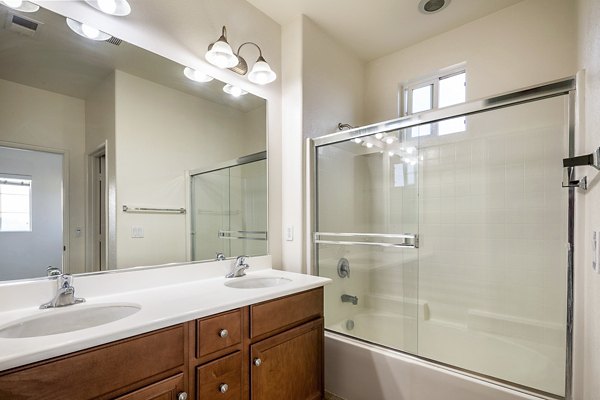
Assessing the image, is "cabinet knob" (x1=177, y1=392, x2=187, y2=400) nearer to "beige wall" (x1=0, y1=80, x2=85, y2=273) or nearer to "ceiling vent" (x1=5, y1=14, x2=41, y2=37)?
"beige wall" (x1=0, y1=80, x2=85, y2=273)

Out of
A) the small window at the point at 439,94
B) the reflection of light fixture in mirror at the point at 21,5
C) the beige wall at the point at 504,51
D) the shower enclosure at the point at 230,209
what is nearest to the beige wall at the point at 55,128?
the reflection of light fixture in mirror at the point at 21,5

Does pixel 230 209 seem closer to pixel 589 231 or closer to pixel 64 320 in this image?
pixel 64 320

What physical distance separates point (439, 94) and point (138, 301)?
2742 millimetres

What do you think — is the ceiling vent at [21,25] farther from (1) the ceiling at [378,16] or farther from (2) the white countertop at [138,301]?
(1) the ceiling at [378,16]

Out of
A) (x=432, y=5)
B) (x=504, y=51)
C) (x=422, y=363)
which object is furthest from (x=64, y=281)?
(x=504, y=51)

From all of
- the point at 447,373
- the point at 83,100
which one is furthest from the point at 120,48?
the point at 447,373

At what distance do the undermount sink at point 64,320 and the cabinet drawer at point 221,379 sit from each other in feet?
1.27

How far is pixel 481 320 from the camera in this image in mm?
2344

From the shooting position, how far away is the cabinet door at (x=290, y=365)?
1.42 metres

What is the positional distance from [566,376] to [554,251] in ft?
3.20

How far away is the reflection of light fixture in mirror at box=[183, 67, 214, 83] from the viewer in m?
1.82

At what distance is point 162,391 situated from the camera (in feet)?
3.49

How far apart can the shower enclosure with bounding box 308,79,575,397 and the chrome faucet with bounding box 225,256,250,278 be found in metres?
0.62

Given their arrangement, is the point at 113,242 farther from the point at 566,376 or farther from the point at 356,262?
the point at 566,376
